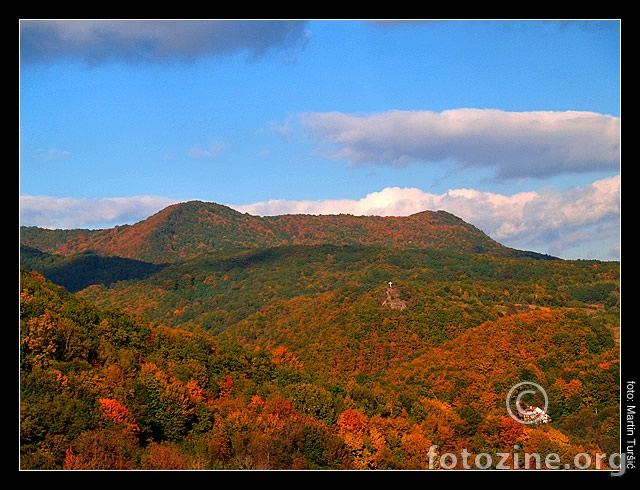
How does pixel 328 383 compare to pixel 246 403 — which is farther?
pixel 328 383

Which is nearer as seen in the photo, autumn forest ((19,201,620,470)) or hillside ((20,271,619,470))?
hillside ((20,271,619,470))

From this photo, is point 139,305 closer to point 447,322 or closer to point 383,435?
point 447,322

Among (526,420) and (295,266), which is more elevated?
(295,266)

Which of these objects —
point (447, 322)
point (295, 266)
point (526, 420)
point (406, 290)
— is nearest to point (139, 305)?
point (295, 266)

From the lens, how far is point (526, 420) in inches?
1967

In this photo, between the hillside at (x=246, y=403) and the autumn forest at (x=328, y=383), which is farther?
the autumn forest at (x=328, y=383)

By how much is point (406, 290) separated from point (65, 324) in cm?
7291

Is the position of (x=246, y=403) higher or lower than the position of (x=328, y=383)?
higher
